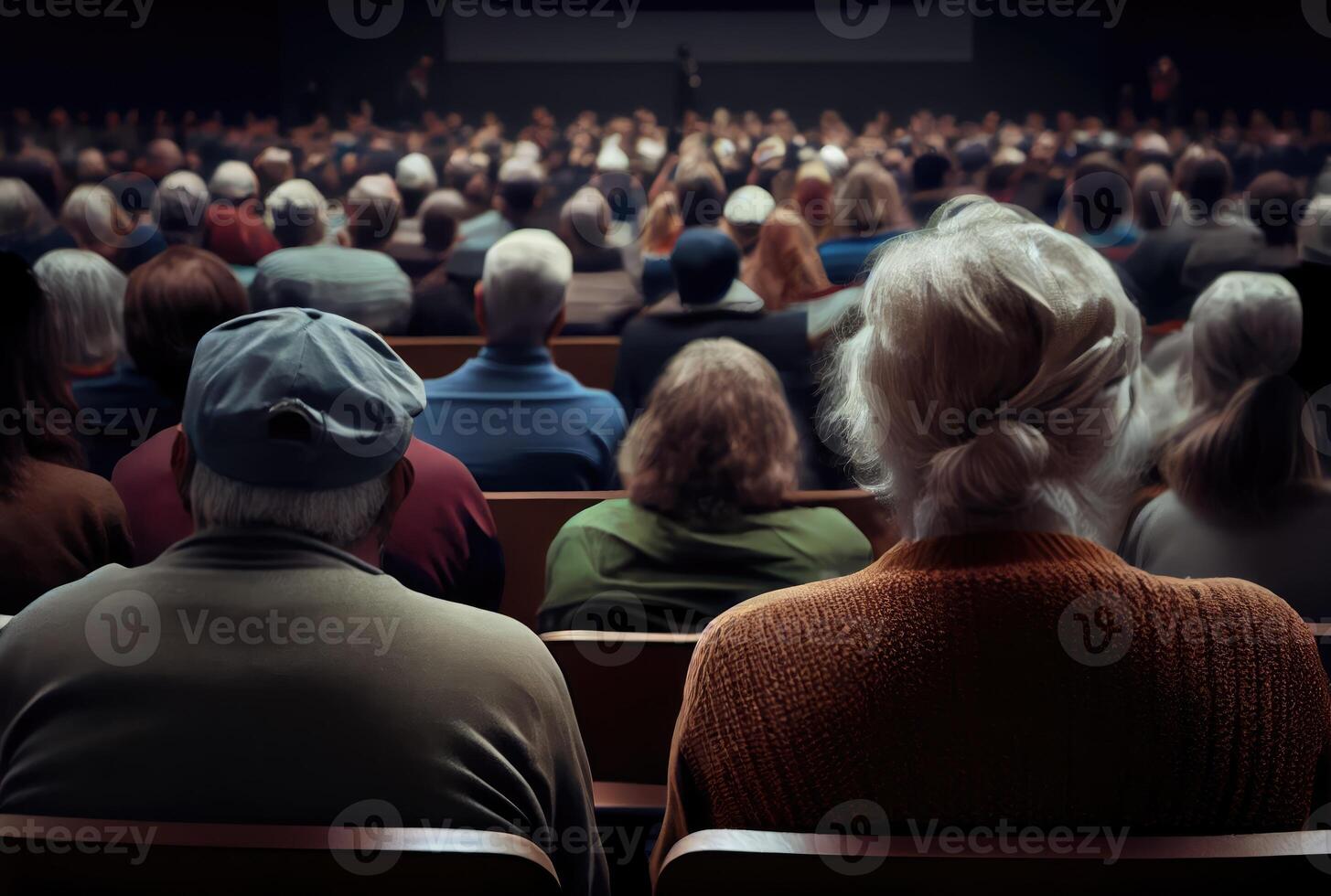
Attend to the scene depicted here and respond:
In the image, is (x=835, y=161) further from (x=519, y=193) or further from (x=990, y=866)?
(x=990, y=866)

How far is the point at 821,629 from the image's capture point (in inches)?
40.6

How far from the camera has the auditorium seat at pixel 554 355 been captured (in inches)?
142

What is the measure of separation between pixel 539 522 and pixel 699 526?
1.57 feet

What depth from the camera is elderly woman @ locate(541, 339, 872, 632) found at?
1.96 m

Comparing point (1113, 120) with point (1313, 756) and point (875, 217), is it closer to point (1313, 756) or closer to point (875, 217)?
point (875, 217)

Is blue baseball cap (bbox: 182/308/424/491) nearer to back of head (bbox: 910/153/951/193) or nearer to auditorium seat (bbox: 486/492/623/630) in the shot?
auditorium seat (bbox: 486/492/623/630)

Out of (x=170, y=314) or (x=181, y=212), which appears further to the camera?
(x=181, y=212)

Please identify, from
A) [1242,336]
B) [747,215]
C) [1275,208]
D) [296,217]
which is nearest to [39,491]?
[1242,336]

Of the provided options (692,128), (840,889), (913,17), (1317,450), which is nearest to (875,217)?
(1317,450)

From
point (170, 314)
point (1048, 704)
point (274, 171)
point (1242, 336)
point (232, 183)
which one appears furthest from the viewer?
point (274, 171)

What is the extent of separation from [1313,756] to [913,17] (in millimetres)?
17462

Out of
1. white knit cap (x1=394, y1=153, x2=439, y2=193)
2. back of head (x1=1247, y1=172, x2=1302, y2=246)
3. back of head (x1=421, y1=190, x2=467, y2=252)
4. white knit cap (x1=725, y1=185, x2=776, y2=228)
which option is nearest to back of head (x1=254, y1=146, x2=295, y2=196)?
white knit cap (x1=394, y1=153, x2=439, y2=193)

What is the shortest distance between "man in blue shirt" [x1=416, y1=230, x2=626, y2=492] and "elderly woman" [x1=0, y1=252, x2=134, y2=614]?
2.72 feet

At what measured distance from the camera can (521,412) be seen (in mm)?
2771
